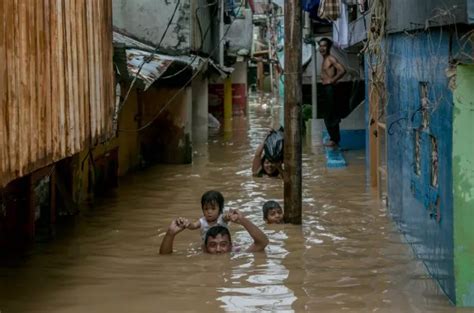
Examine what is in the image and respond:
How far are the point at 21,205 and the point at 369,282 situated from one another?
3618 millimetres

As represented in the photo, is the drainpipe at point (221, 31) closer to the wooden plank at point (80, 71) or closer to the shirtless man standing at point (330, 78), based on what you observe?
the shirtless man standing at point (330, 78)

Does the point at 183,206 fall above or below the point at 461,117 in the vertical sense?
below

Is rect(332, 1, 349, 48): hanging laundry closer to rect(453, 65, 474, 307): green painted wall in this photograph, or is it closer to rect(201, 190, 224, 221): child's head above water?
rect(201, 190, 224, 221): child's head above water

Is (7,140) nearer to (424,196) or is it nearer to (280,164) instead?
(424,196)

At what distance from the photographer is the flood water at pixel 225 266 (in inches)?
290

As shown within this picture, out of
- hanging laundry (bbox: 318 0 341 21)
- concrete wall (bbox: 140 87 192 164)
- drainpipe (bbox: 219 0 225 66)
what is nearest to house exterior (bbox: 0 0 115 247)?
hanging laundry (bbox: 318 0 341 21)

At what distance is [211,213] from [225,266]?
2.47 ft

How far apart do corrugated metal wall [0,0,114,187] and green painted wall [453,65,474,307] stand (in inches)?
119

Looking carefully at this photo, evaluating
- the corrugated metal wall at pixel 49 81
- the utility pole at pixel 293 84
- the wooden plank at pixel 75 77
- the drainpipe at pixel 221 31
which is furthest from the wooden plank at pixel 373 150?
the drainpipe at pixel 221 31

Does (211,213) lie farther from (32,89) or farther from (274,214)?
(32,89)

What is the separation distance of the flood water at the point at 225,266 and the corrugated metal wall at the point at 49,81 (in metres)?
1.20

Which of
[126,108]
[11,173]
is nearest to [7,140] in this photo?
[11,173]

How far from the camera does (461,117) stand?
6.73 m

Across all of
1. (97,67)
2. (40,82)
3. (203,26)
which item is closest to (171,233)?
(97,67)
